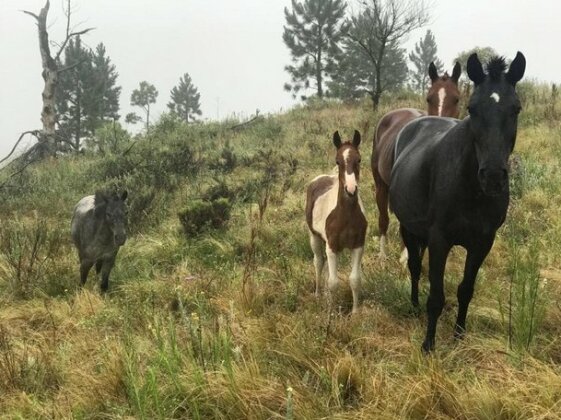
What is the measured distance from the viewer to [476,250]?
126 inches

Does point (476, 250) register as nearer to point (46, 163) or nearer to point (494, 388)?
point (494, 388)

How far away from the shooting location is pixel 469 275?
331 cm

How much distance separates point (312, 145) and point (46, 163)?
934 cm

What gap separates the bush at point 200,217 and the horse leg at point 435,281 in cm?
465

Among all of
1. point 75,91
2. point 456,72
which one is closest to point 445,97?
point 456,72

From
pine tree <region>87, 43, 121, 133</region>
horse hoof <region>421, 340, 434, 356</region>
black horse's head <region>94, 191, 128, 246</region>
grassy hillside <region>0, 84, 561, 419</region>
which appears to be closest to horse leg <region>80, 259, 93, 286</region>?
grassy hillside <region>0, 84, 561, 419</region>

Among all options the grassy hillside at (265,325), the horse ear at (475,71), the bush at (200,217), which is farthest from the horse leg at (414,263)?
the bush at (200,217)

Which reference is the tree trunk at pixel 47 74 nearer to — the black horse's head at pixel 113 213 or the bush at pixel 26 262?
the bush at pixel 26 262

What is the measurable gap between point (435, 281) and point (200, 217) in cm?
487

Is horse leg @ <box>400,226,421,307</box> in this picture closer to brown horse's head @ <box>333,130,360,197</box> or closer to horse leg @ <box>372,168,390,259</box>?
brown horse's head @ <box>333,130,360,197</box>

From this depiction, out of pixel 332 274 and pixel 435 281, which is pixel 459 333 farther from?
pixel 332 274

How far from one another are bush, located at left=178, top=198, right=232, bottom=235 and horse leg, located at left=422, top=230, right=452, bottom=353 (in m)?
4.65

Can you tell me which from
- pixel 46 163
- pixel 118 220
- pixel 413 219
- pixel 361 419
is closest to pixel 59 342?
pixel 118 220

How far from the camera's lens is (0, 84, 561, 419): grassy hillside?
8.23 feet
